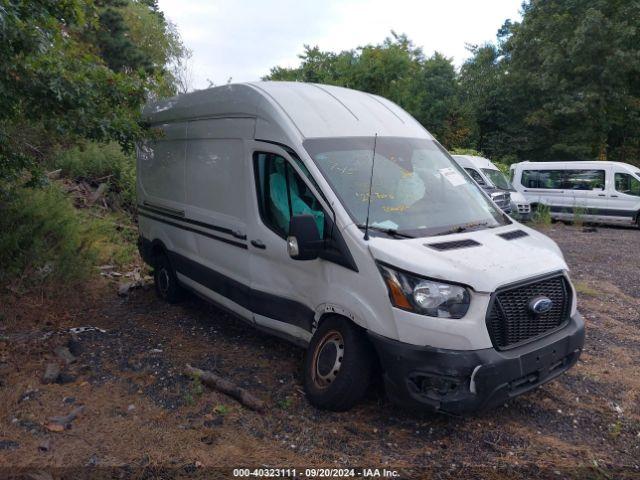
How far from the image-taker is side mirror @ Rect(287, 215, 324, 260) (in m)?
3.85

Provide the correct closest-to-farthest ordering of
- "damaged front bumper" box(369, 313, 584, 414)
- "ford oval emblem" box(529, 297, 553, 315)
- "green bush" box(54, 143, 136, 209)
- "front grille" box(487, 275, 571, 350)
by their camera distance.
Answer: "damaged front bumper" box(369, 313, 584, 414), "front grille" box(487, 275, 571, 350), "ford oval emblem" box(529, 297, 553, 315), "green bush" box(54, 143, 136, 209)

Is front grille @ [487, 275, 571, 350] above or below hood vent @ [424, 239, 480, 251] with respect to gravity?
below

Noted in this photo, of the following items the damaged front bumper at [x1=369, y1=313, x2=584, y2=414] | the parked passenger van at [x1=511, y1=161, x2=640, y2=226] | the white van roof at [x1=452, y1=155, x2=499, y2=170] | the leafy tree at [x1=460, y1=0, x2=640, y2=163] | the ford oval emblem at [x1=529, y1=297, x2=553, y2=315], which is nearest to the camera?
the damaged front bumper at [x1=369, y1=313, x2=584, y2=414]

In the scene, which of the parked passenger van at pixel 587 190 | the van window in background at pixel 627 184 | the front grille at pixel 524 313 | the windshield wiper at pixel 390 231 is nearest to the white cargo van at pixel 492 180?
the parked passenger van at pixel 587 190

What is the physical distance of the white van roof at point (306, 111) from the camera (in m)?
4.48

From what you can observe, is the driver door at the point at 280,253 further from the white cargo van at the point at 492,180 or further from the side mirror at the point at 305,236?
the white cargo van at the point at 492,180

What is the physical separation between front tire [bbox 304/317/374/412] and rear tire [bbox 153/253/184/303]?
9.36ft

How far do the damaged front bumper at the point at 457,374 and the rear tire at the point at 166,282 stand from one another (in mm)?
3516

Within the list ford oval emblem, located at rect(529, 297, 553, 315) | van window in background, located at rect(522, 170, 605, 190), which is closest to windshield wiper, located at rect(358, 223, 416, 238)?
ford oval emblem, located at rect(529, 297, 553, 315)

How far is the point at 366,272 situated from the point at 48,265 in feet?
15.4

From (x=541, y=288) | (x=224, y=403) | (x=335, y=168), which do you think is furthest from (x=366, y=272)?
(x=224, y=403)

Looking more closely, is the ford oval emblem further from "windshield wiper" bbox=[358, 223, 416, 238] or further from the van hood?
"windshield wiper" bbox=[358, 223, 416, 238]

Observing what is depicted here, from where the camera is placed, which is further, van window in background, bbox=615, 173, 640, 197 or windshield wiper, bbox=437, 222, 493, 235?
van window in background, bbox=615, 173, 640, 197

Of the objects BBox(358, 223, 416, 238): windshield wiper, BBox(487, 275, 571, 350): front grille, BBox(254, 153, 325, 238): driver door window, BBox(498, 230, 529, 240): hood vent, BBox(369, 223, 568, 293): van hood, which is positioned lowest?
BBox(487, 275, 571, 350): front grille
